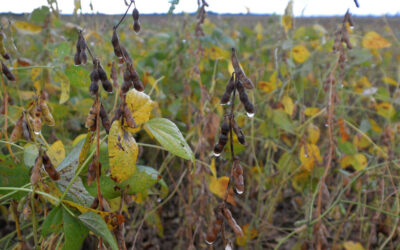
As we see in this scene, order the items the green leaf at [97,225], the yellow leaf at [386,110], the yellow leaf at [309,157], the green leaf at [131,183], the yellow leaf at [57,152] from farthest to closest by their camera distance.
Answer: the yellow leaf at [386,110]
the yellow leaf at [309,157]
the yellow leaf at [57,152]
the green leaf at [131,183]
the green leaf at [97,225]

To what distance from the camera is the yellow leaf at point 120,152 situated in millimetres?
613

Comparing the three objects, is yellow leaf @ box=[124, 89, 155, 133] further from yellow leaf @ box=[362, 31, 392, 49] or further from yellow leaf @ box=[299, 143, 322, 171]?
yellow leaf @ box=[362, 31, 392, 49]

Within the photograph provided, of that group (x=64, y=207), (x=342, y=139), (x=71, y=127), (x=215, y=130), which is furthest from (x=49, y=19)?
(x=342, y=139)

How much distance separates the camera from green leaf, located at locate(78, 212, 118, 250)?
0.57 meters

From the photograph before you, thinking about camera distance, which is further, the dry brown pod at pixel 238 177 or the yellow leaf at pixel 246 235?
the yellow leaf at pixel 246 235

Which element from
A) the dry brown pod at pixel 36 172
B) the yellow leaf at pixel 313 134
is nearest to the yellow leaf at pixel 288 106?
the yellow leaf at pixel 313 134

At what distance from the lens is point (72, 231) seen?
626 mm

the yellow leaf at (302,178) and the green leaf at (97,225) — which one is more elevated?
the green leaf at (97,225)

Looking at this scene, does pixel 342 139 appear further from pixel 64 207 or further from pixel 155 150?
pixel 64 207

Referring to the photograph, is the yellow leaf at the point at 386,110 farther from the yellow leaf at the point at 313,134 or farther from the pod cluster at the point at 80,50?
the pod cluster at the point at 80,50

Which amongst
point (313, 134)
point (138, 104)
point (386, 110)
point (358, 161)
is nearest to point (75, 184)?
point (138, 104)

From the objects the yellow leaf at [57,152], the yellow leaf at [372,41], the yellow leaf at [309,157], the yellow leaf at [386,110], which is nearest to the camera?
the yellow leaf at [57,152]

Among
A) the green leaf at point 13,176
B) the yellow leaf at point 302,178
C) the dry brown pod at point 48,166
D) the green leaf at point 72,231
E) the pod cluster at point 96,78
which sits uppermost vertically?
the pod cluster at point 96,78

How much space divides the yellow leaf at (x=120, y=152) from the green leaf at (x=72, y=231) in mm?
105
